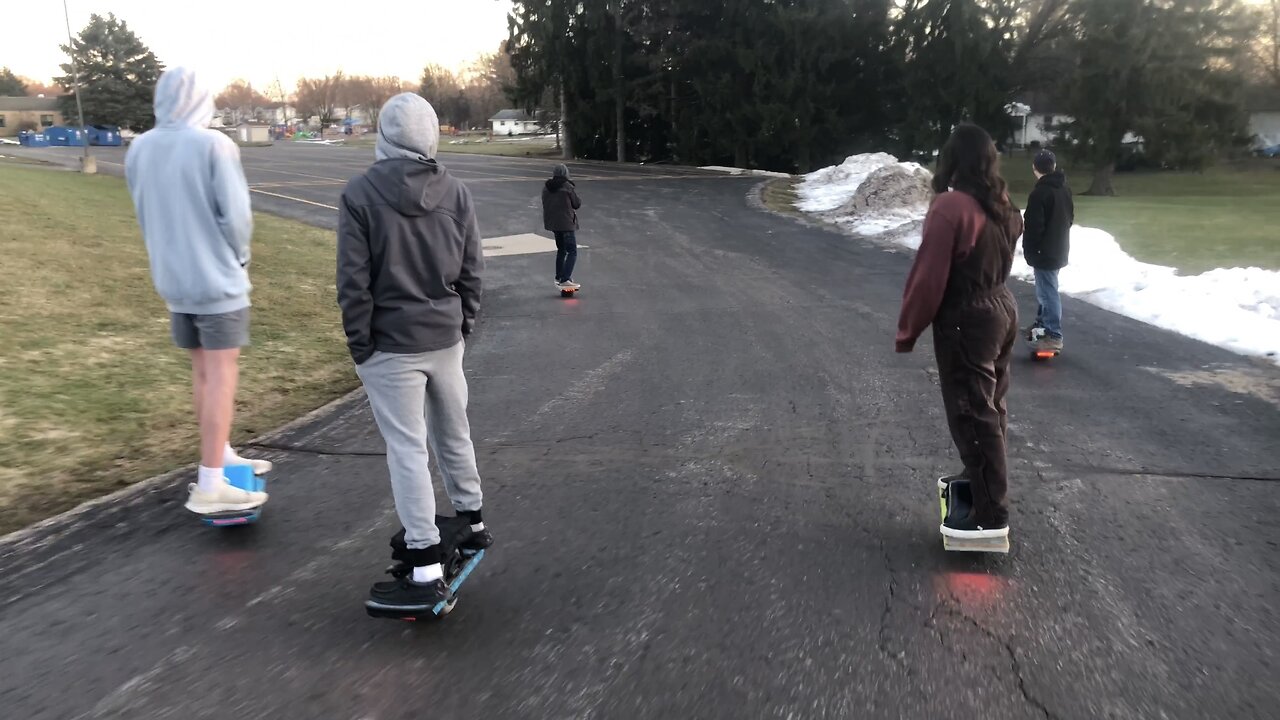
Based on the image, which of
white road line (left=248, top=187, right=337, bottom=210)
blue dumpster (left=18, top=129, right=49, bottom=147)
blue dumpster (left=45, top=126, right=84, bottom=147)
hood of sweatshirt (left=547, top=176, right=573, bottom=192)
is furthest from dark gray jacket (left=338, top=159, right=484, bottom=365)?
blue dumpster (left=18, top=129, right=49, bottom=147)

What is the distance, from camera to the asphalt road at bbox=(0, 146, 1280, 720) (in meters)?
2.99

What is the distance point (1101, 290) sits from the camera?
10398 mm

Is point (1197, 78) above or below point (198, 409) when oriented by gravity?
above

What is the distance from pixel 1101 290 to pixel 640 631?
353 inches

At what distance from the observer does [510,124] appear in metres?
118

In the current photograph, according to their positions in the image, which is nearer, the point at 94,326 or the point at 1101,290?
the point at 94,326

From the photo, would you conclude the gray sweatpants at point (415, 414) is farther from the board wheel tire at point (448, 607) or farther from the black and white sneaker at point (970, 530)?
the black and white sneaker at point (970, 530)

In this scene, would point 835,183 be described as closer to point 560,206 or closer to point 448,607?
point 560,206

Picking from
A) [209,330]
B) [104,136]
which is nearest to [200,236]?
[209,330]

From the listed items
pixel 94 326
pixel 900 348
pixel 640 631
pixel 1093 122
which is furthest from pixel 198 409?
pixel 1093 122

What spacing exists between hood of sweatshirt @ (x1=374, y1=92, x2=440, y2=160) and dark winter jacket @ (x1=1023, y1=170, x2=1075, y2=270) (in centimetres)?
590

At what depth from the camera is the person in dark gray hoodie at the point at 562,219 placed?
10.8 m

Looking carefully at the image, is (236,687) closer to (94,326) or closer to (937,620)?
(937,620)

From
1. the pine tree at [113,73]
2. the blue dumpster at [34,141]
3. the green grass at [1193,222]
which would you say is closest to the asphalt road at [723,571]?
the green grass at [1193,222]
